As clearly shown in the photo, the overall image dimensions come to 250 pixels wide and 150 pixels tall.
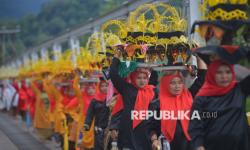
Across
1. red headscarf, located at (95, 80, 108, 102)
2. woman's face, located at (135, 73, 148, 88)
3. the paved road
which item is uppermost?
woman's face, located at (135, 73, 148, 88)

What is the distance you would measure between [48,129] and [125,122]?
9389 mm

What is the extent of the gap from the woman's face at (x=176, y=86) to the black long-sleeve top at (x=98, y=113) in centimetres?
382

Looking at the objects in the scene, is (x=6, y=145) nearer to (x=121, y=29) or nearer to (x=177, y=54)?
(x=121, y=29)

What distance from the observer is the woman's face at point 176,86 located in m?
7.70

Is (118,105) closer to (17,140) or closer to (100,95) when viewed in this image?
(100,95)

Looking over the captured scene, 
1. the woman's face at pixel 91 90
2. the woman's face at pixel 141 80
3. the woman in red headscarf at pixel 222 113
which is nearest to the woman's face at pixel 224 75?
the woman in red headscarf at pixel 222 113

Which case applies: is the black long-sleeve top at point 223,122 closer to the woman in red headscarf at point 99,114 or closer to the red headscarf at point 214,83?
the red headscarf at point 214,83

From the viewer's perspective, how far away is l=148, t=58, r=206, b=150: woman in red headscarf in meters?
7.64

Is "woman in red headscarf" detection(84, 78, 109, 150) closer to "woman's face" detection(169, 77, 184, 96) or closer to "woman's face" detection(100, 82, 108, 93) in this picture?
"woman's face" detection(100, 82, 108, 93)

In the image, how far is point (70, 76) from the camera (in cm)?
1561

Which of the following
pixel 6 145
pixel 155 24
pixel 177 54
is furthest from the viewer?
pixel 6 145

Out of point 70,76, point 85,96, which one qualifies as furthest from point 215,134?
point 70,76

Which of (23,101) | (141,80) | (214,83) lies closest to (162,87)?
(141,80)

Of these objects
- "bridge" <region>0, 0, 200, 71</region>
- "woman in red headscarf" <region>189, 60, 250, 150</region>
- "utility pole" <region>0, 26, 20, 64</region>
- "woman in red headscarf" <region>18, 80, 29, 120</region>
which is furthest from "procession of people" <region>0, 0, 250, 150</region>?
"utility pole" <region>0, 26, 20, 64</region>
